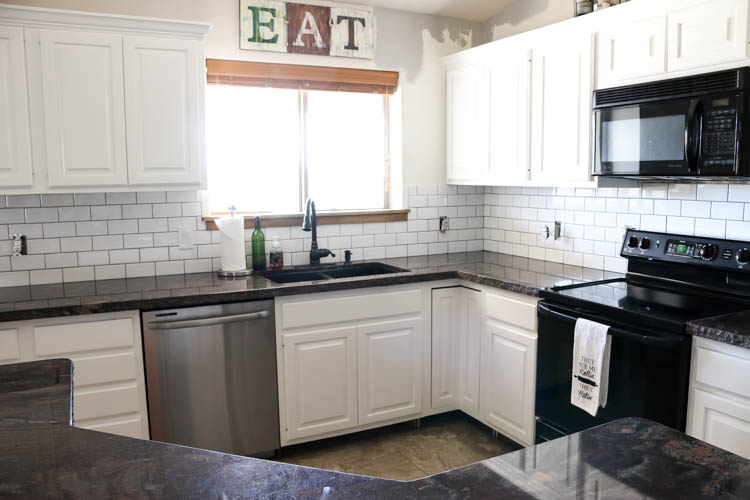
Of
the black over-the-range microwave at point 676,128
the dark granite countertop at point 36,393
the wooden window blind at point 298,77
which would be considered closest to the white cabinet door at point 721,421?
the black over-the-range microwave at point 676,128

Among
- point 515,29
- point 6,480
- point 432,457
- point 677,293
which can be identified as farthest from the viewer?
point 515,29

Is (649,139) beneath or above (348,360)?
above

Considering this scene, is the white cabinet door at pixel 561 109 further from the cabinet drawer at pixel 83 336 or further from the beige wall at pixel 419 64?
the cabinet drawer at pixel 83 336

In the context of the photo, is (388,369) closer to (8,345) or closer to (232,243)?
(232,243)

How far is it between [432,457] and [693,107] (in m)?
2.04

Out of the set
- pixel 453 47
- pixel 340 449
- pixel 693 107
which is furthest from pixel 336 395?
pixel 453 47

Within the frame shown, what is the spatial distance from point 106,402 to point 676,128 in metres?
2.70

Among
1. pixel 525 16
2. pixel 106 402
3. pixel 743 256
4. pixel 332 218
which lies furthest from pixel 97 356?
pixel 525 16

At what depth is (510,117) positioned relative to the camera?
341 cm

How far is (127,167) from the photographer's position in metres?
2.88

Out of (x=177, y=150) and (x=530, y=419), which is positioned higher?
(x=177, y=150)

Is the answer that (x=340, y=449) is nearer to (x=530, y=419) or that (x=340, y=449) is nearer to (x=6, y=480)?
(x=530, y=419)

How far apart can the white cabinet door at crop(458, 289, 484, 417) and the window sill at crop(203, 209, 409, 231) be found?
2.50 feet

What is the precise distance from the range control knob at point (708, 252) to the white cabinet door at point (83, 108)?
2701 millimetres
